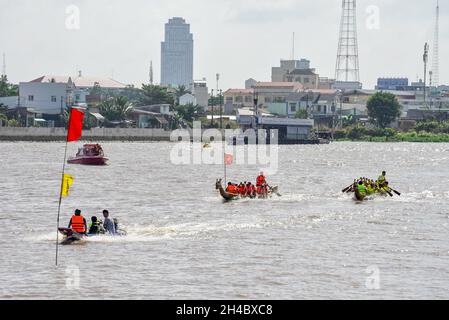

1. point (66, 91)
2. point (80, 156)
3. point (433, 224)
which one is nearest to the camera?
point (433, 224)

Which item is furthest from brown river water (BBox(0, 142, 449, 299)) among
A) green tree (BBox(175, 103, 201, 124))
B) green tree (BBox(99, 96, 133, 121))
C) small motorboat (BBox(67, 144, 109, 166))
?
green tree (BBox(175, 103, 201, 124))

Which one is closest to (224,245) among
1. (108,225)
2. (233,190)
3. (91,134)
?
(108,225)

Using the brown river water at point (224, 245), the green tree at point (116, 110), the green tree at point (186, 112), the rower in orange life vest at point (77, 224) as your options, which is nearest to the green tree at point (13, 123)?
the green tree at point (116, 110)

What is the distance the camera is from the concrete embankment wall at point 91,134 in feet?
509

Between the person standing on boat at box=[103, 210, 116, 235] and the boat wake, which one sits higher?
the person standing on boat at box=[103, 210, 116, 235]

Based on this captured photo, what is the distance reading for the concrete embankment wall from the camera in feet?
509

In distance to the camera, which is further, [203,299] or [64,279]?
[64,279]

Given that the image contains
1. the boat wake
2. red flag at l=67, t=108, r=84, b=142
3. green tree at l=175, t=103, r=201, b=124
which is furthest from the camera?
green tree at l=175, t=103, r=201, b=124

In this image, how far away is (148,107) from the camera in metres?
195

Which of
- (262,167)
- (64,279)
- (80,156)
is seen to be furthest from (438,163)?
(64,279)

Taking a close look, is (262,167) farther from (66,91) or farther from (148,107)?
(148,107)

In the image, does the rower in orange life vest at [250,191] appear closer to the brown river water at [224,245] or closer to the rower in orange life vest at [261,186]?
the rower in orange life vest at [261,186]

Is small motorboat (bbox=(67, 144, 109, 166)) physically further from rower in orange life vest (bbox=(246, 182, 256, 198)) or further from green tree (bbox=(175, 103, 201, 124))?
green tree (bbox=(175, 103, 201, 124))
